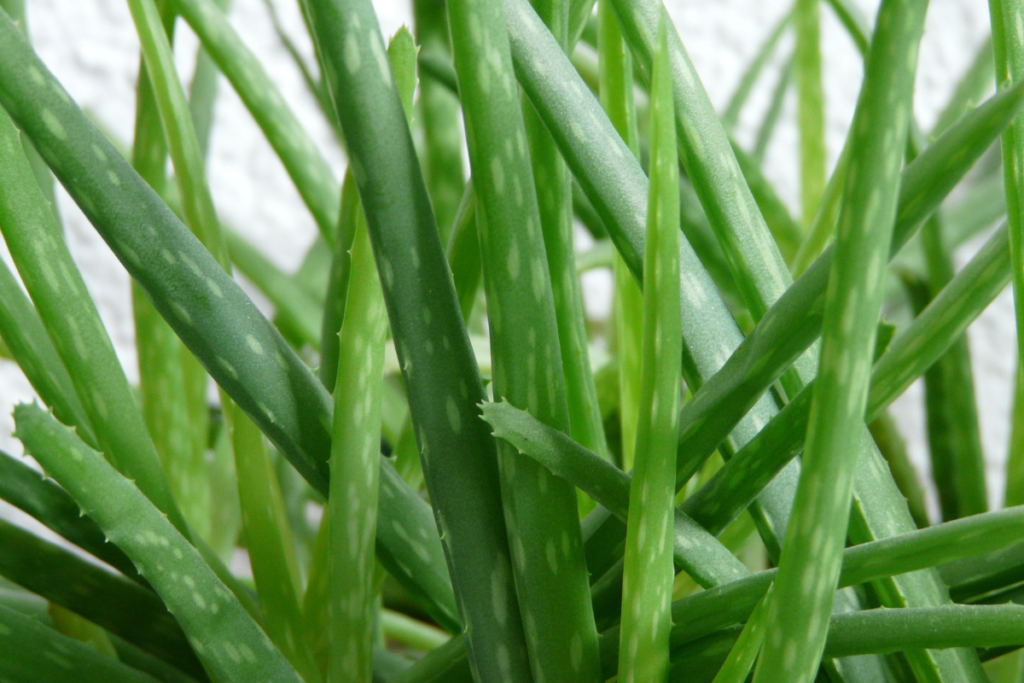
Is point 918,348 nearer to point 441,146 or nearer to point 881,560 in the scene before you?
point 881,560

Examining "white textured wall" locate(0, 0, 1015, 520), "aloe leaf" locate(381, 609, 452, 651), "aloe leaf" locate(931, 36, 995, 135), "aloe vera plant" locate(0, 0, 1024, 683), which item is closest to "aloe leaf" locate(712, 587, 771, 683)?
"aloe vera plant" locate(0, 0, 1024, 683)

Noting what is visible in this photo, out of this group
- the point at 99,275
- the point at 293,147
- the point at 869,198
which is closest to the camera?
the point at 869,198

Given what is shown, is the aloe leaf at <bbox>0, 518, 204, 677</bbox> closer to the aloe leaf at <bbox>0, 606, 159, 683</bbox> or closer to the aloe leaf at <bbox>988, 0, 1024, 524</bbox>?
the aloe leaf at <bbox>0, 606, 159, 683</bbox>

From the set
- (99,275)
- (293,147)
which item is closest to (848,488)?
(293,147)

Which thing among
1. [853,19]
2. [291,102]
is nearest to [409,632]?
[853,19]

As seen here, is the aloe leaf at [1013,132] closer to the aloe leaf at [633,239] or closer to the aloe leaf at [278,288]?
the aloe leaf at [633,239]

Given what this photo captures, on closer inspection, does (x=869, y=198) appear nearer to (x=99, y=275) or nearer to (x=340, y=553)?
(x=340, y=553)

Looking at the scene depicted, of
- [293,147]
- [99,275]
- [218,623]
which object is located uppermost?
[99,275]

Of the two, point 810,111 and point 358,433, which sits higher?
point 810,111
